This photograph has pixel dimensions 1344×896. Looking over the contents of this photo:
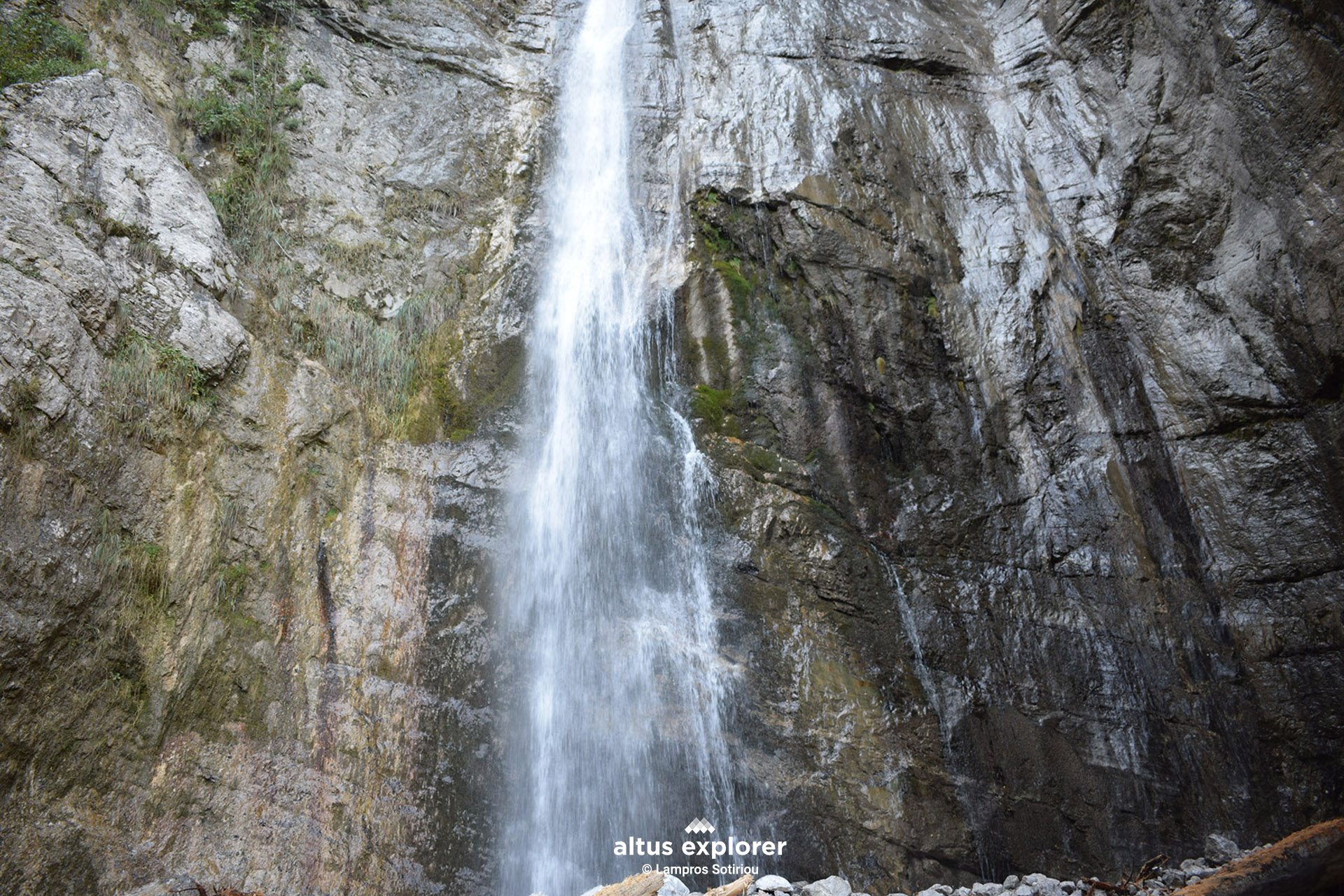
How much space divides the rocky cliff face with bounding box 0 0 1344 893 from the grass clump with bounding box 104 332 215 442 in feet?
0.09

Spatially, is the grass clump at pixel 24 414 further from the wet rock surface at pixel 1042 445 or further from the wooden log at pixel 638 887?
the wet rock surface at pixel 1042 445

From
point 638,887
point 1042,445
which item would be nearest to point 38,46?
point 638,887

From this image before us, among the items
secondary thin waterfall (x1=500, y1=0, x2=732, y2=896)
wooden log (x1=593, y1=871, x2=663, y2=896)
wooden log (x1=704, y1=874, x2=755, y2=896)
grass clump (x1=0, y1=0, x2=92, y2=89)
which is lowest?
wooden log (x1=704, y1=874, x2=755, y2=896)

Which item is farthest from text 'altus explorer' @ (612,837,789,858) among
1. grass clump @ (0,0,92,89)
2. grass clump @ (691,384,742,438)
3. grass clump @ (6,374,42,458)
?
grass clump @ (0,0,92,89)

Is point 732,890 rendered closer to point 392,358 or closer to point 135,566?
point 135,566

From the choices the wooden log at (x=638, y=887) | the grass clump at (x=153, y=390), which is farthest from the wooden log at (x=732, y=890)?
the grass clump at (x=153, y=390)

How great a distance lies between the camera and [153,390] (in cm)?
472

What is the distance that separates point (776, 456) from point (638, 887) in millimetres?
3432

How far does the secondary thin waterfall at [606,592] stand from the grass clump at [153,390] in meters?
2.50

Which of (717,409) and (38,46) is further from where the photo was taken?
(717,409)

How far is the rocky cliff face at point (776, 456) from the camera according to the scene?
4.39m

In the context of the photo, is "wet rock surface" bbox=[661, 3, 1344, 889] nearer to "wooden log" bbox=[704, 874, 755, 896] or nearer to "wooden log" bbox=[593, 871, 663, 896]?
"wooden log" bbox=[704, 874, 755, 896]

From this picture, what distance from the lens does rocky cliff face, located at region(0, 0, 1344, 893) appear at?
4.39 metres

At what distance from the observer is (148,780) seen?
4148 millimetres
